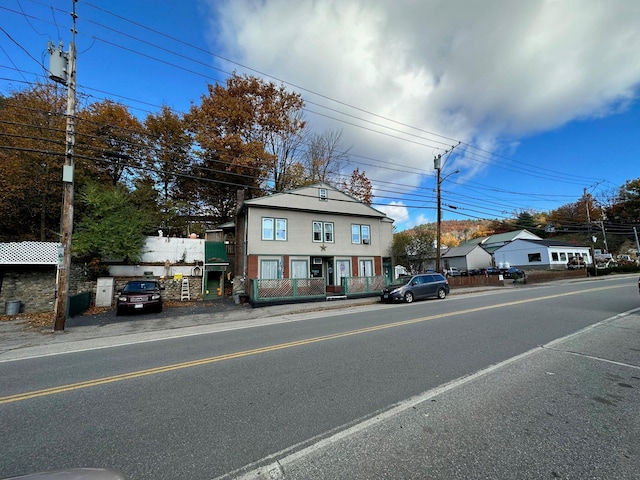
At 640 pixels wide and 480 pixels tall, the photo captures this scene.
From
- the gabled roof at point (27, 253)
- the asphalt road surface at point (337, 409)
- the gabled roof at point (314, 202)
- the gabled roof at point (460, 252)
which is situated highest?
the gabled roof at point (314, 202)

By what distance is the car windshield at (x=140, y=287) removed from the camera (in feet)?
52.3

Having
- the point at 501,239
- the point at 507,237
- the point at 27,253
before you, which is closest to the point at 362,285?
the point at 27,253

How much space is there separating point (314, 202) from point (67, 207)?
1521 cm

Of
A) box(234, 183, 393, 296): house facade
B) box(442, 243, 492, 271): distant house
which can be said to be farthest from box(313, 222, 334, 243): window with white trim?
box(442, 243, 492, 271): distant house

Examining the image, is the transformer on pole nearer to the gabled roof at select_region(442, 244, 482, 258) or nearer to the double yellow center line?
the double yellow center line

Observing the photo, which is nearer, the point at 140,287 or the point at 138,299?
the point at 138,299

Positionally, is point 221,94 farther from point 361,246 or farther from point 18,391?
point 18,391

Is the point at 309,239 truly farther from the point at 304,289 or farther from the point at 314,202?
the point at 304,289

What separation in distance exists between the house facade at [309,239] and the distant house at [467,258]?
94.5ft

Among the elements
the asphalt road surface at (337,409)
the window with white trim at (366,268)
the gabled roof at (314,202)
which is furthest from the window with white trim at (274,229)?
the asphalt road surface at (337,409)

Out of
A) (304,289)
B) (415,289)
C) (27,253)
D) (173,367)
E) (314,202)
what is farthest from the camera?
(314,202)

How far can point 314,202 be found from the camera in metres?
→ 23.6

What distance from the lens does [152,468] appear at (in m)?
2.71

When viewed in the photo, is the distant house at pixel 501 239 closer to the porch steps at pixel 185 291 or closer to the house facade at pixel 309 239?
the house facade at pixel 309 239
